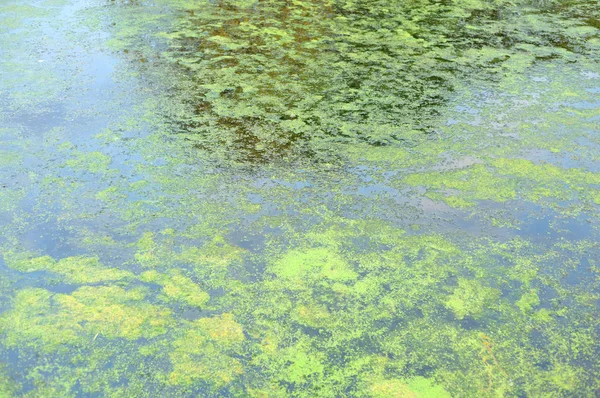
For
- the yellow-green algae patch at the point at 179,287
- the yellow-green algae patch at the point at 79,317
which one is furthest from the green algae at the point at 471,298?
the yellow-green algae patch at the point at 79,317

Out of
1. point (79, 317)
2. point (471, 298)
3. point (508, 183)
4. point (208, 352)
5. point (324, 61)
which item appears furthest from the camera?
point (324, 61)

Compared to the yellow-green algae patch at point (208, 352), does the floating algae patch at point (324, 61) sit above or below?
above

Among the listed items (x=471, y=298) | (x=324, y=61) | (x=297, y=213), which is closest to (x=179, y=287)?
(x=297, y=213)

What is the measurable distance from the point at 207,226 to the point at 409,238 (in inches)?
29.5

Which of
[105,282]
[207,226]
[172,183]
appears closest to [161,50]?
[172,183]

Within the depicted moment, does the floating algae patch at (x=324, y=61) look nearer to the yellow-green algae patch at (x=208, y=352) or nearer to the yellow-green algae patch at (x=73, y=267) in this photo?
the yellow-green algae patch at (x=73, y=267)

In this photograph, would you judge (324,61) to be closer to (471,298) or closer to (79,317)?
(471,298)

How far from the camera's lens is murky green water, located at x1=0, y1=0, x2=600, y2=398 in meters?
1.76

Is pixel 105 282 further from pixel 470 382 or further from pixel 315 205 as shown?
pixel 470 382

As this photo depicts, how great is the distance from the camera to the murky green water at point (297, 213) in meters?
1.76

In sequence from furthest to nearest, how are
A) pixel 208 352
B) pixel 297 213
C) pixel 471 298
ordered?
1. pixel 297 213
2. pixel 471 298
3. pixel 208 352

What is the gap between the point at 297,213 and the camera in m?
2.40

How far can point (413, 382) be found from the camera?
1.69m

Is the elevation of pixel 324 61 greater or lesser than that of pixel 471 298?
greater
